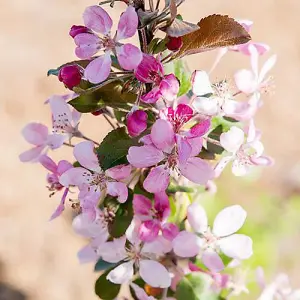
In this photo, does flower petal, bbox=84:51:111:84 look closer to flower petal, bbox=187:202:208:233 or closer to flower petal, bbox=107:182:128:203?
flower petal, bbox=107:182:128:203

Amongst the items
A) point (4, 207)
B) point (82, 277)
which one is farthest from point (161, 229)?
point (4, 207)

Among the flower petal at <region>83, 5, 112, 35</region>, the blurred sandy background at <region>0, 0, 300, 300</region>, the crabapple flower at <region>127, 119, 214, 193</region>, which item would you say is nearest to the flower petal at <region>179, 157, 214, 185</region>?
the crabapple flower at <region>127, 119, 214, 193</region>

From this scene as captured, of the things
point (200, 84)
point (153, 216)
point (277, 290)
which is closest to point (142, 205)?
point (153, 216)

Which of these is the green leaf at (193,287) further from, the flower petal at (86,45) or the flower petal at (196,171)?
the flower petal at (86,45)

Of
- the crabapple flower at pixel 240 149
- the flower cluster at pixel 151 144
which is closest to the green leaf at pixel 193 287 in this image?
the flower cluster at pixel 151 144

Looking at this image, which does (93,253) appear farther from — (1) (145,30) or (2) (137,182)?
(1) (145,30)
